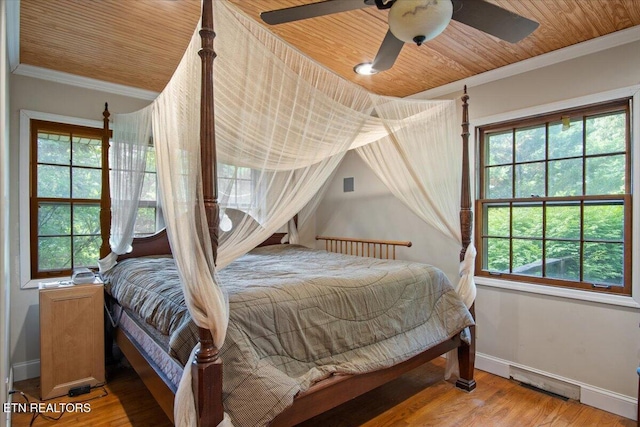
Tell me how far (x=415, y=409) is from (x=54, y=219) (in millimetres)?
3306

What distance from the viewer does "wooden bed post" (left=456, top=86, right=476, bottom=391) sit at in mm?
2635

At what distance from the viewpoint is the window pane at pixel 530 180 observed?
275 centimetres

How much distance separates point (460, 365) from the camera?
8.82ft

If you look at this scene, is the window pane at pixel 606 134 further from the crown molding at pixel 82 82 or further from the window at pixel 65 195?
the crown molding at pixel 82 82

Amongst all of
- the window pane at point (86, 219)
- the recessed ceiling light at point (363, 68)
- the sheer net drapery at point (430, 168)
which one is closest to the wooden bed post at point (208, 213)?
the sheer net drapery at point (430, 168)

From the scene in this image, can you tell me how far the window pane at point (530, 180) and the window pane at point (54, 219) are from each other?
391 centimetres

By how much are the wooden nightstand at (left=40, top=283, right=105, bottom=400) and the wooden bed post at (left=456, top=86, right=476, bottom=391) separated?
2737mm

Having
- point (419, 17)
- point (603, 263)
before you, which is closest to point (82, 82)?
point (419, 17)

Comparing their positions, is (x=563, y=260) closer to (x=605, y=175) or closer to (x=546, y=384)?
(x=605, y=175)

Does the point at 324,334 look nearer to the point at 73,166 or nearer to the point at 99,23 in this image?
the point at 99,23

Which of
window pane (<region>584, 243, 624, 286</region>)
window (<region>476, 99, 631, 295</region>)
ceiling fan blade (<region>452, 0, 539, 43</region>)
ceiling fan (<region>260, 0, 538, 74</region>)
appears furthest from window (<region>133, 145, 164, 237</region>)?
window pane (<region>584, 243, 624, 286</region>)

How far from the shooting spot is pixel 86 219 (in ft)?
10.5

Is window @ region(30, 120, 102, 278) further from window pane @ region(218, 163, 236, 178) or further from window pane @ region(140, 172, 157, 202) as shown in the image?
window pane @ region(218, 163, 236, 178)

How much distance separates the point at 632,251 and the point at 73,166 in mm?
4413
